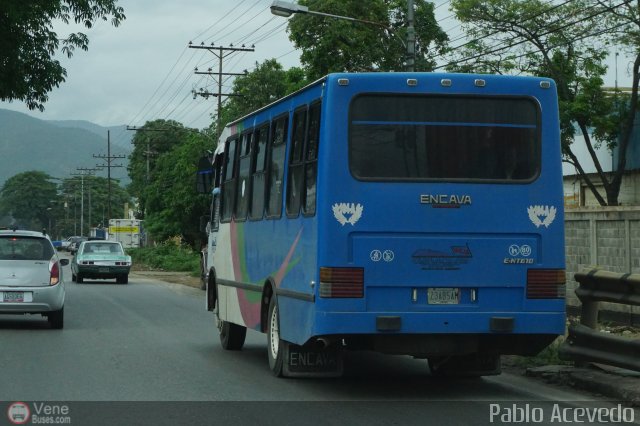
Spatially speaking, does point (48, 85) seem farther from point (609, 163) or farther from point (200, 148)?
point (200, 148)

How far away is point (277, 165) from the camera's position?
12.7m

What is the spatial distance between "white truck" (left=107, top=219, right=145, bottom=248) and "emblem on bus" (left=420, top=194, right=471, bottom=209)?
8400 cm

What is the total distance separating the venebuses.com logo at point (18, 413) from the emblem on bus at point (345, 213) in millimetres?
3232

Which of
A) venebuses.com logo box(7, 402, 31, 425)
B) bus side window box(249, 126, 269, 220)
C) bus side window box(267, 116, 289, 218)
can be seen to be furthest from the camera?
bus side window box(249, 126, 269, 220)

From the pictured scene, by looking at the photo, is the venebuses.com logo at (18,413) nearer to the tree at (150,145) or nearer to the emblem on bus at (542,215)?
the emblem on bus at (542,215)

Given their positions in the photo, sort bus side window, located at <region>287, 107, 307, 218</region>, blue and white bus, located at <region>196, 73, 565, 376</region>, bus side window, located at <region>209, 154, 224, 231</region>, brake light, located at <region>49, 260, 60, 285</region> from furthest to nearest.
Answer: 1. brake light, located at <region>49, 260, 60, 285</region>
2. bus side window, located at <region>209, 154, 224, 231</region>
3. bus side window, located at <region>287, 107, 307, 218</region>
4. blue and white bus, located at <region>196, 73, 565, 376</region>

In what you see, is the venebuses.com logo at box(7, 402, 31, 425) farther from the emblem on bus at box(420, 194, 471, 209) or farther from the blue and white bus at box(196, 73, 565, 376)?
the emblem on bus at box(420, 194, 471, 209)

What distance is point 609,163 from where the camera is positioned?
39219 mm

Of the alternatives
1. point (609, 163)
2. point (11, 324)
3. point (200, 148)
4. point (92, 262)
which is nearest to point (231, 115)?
point (200, 148)

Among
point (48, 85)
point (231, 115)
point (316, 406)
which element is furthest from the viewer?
point (231, 115)

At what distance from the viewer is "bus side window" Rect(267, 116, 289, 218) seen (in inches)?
492

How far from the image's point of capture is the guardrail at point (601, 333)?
11.0 metres

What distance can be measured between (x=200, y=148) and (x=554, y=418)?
48.8m

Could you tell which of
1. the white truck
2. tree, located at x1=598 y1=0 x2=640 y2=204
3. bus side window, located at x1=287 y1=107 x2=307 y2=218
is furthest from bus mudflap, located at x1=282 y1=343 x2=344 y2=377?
the white truck
